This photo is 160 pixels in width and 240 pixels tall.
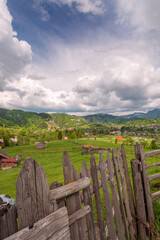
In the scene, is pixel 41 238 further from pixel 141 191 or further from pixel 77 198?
pixel 141 191

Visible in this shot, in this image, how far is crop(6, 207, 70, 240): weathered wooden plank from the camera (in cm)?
127

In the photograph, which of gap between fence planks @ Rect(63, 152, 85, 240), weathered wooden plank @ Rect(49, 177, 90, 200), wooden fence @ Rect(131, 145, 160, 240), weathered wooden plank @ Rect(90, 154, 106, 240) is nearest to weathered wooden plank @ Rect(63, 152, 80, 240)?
gap between fence planks @ Rect(63, 152, 85, 240)

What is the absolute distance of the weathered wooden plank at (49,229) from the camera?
127cm

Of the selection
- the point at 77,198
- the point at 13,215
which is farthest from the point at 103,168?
the point at 13,215

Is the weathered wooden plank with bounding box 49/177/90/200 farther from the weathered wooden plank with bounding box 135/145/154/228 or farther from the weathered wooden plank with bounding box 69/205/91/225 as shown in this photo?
the weathered wooden plank with bounding box 135/145/154/228

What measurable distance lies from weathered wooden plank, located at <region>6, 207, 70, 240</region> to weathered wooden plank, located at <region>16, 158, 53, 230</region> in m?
0.10

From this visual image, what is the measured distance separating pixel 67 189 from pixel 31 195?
56 centimetres

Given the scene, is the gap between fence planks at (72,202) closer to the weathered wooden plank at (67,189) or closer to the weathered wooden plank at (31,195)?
the weathered wooden plank at (67,189)

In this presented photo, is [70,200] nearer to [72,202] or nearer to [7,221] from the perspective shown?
[72,202]

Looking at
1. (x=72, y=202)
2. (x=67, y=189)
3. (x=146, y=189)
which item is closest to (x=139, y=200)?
(x=146, y=189)

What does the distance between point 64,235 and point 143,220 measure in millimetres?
3206

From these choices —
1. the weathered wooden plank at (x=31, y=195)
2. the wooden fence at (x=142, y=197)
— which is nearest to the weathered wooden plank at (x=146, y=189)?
the wooden fence at (x=142, y=197)

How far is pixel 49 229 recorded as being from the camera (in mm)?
1478

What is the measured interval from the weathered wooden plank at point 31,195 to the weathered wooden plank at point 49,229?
0.31ft
